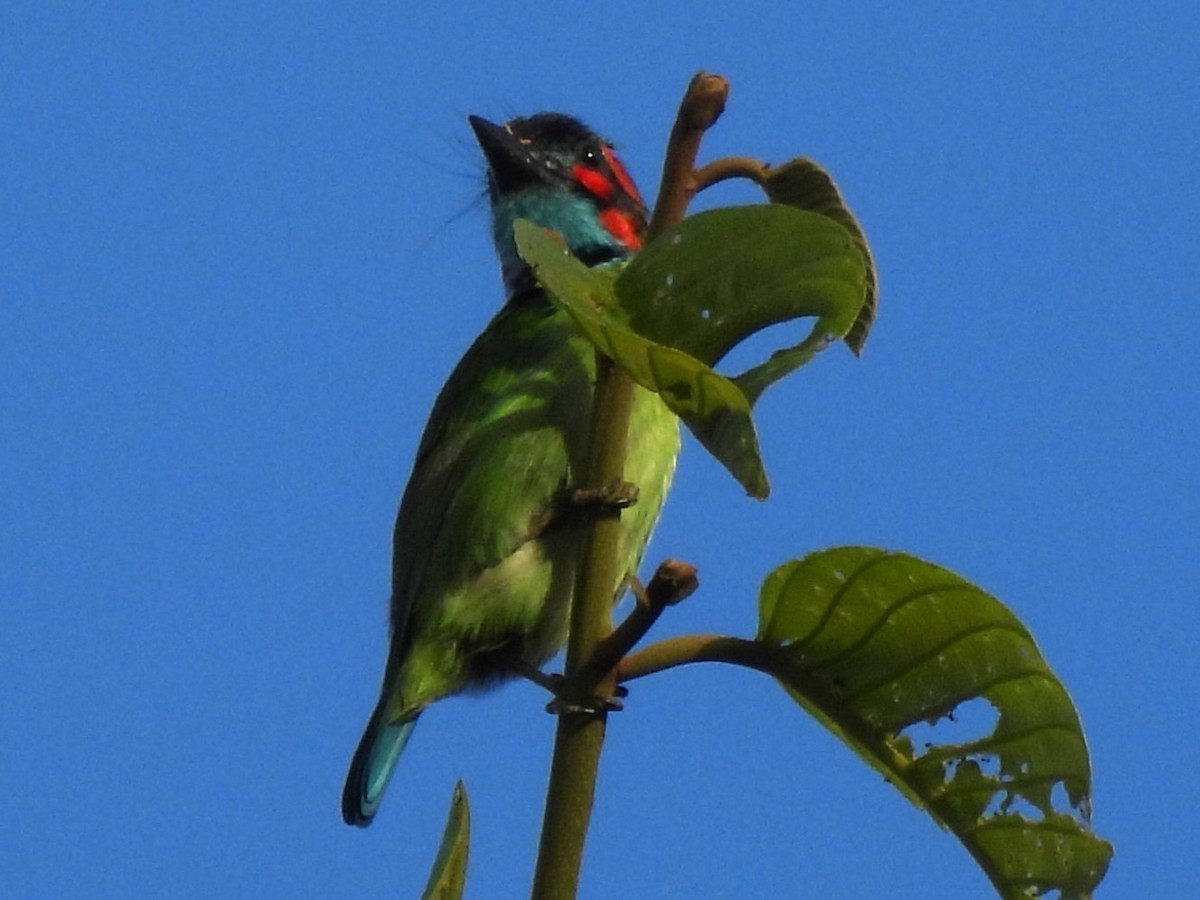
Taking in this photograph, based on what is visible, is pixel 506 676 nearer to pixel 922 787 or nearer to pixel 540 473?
pixel 540 473

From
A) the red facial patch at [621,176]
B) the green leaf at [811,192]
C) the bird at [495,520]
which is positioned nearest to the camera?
the green leaf at [811,192]

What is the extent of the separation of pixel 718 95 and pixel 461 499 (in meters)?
1.65

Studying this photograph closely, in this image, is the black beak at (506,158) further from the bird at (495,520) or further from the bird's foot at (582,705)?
the bird's foot at (582,705)

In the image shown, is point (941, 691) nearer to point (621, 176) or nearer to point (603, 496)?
point (603, 496)

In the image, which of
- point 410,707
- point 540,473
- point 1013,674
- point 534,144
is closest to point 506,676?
point 410,707

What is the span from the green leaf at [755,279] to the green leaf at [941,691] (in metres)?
0.19

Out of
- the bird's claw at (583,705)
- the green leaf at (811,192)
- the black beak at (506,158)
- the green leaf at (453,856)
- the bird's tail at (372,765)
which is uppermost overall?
the black beak at (506,158)

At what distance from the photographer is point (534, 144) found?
384 centimetres

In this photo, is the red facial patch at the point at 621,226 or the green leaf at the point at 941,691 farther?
the red facial patch at the point at 621,226

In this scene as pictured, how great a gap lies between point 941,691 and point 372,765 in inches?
78.2

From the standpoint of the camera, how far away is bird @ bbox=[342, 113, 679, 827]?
2678mm

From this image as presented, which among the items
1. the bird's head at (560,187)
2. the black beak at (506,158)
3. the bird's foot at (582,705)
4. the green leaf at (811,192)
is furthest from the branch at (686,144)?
the black beak at (506,158)

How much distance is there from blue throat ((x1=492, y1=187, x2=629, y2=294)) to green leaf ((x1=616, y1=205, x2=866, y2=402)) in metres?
2.48

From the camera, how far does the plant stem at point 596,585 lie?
1.11 metres
